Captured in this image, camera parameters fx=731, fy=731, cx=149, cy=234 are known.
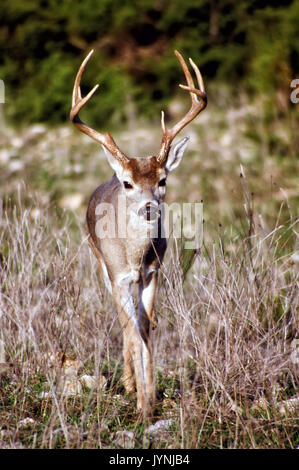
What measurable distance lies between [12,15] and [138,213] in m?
13.9

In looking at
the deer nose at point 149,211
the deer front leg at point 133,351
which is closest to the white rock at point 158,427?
the deer front leg at point 133,351

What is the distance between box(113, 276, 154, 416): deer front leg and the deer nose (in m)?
0.55

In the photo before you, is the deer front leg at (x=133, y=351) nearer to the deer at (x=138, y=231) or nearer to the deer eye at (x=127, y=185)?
the deer at (x=138, y=231)

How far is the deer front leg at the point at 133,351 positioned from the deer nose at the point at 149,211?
551 millimetres

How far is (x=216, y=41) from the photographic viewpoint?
17.4 meters

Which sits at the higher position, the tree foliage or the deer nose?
the tree foliage

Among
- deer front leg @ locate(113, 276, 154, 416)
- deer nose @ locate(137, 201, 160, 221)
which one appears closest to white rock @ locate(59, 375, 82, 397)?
deer front leg @ locate(113, 276, 154, 416)

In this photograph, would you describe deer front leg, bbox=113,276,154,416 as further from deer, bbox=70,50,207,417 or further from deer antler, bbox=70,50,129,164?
deer antler, bbox=70,50,129,164

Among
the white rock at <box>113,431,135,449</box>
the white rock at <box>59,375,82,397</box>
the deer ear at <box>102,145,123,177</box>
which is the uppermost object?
the deer ear at <box>102,145,123,177</box>

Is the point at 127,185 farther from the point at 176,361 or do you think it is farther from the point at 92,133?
the point at 176,361

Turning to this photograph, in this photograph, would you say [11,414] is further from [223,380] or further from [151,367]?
[223,380]

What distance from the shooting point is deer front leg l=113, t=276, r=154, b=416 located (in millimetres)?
4746

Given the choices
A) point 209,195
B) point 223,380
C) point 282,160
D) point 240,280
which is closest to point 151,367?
point 223,380
